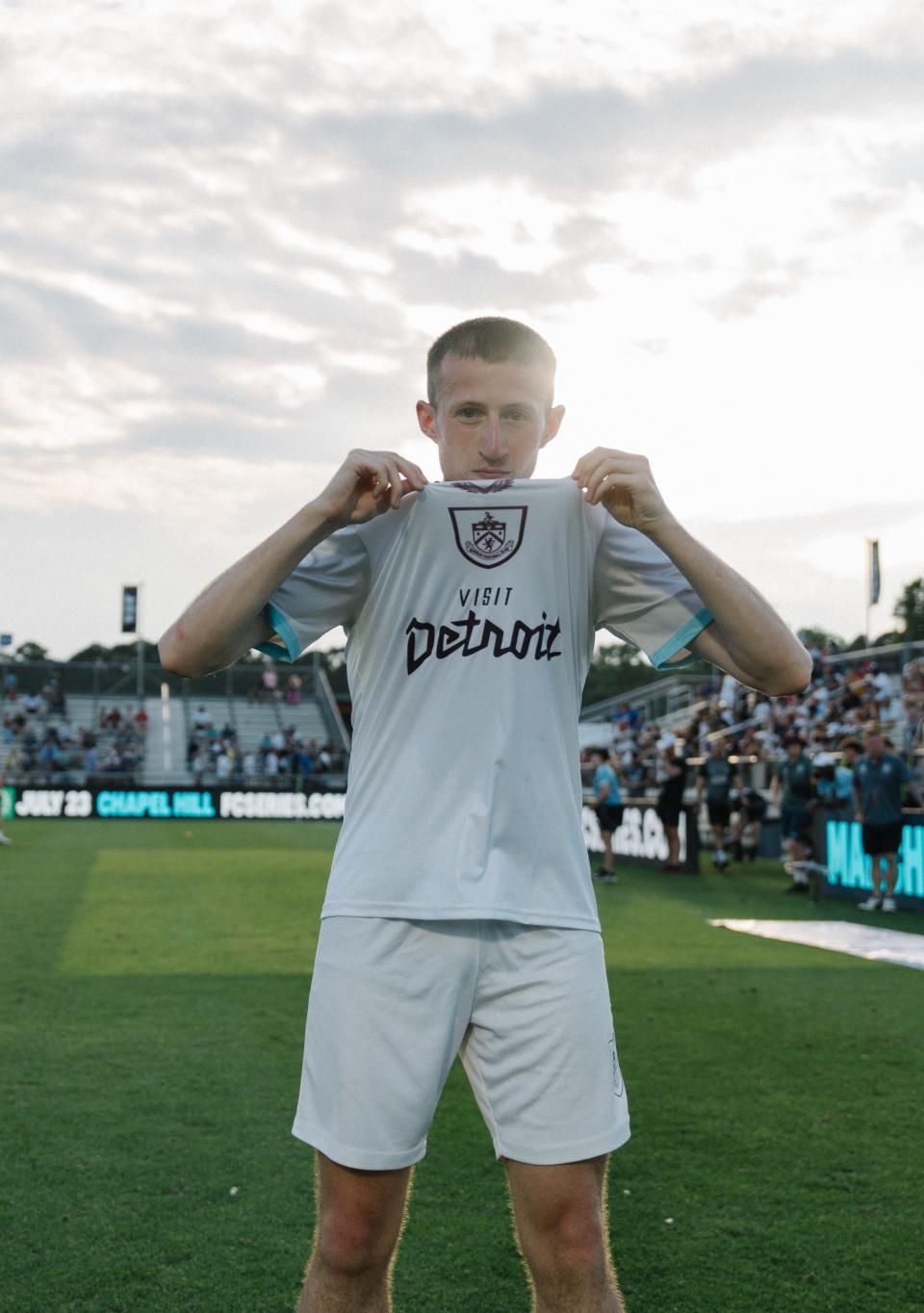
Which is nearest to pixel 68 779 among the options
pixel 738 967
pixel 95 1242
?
pixel 738 967

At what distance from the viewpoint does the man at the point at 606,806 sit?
56.8 ft

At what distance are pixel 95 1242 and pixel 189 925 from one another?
7979 mm

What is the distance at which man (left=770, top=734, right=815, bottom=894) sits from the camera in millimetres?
16281

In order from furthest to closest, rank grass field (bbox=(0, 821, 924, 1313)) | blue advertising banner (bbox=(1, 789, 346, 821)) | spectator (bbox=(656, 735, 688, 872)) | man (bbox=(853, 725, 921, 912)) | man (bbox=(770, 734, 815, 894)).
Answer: blue advertising banner (bbox=(1, 789, 346, 821))
spectator (bbox=(656, 735, 688, 872))
man (bbox=(770, 734, 815, 894))
man (bbox=(853, 725, 921, 912))
grass field (bbox=(0, 821, 924, 1313))

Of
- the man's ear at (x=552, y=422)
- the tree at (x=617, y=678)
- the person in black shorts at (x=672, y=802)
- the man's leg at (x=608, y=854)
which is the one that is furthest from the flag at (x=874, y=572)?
the tree at (x=617, y=678)

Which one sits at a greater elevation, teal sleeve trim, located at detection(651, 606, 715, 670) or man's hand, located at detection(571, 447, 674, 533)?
man's hand, located at detection(571, 447, 674, 533)

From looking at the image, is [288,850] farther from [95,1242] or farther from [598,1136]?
[598,1136]

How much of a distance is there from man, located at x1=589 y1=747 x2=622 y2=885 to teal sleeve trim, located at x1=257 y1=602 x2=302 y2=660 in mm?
14700

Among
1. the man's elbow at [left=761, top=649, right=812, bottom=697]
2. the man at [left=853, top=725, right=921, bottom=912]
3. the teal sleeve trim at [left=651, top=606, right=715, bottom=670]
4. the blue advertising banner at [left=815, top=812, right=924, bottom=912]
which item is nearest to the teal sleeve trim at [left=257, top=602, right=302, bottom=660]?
the teal sleeve trim at [left=651, top=606, right=715, bottom=670]

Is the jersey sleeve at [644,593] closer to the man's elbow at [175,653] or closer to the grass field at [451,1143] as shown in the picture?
the man's elbow at [175,653]

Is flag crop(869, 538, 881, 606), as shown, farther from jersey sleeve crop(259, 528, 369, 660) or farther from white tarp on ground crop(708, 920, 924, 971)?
jersey sleeve crop(259, 528, 369, 660)

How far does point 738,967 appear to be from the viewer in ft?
32.7

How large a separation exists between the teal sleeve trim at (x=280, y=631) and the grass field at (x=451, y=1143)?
216cm

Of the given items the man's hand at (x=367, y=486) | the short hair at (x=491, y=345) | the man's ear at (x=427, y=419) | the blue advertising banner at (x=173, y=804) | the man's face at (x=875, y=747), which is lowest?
the blue advertising banner at (x=173, y=804)
